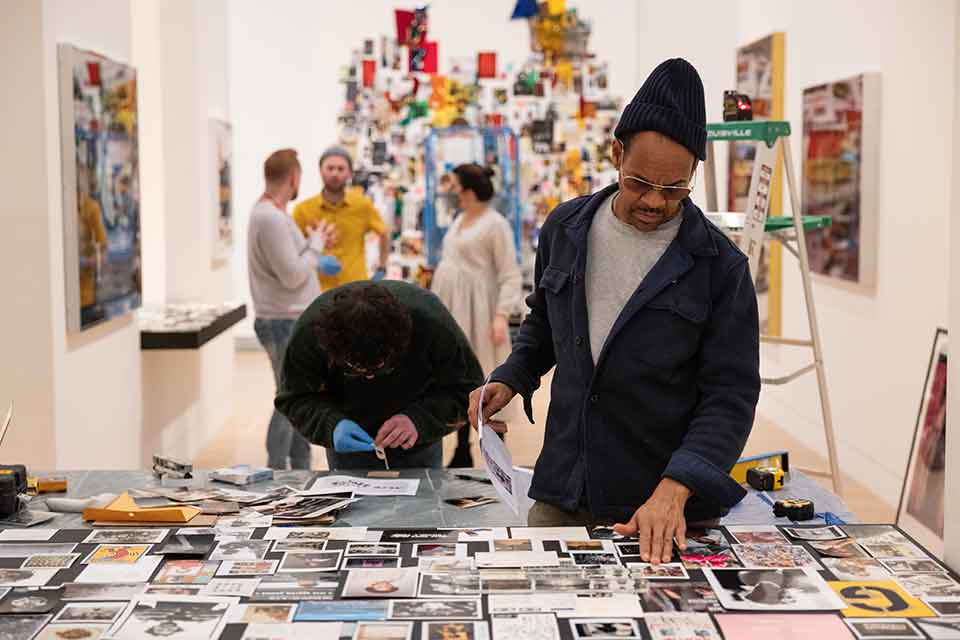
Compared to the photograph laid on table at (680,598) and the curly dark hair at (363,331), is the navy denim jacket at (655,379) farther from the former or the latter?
the curly dark hair at (363,331)

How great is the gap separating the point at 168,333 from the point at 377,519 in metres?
2.91

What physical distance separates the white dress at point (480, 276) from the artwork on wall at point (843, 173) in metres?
1.63

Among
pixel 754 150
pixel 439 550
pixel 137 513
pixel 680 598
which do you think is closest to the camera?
pixel 680 598

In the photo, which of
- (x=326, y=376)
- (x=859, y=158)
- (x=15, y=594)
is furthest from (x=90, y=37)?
(x=859, y=158)

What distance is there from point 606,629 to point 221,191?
6.05m

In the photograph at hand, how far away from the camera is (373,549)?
86.2 inches

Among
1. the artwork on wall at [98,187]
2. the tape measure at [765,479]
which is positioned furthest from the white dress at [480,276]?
the tape measure at [765,479]

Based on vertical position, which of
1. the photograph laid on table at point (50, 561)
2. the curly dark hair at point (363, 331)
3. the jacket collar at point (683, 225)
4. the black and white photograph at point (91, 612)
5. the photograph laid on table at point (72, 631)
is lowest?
the photograph laid on table at point (72, 631)

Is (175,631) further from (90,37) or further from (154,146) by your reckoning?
(154,146)

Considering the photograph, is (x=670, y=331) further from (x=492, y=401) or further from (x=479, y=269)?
(x=479, y=269)

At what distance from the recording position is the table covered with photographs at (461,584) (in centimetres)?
182

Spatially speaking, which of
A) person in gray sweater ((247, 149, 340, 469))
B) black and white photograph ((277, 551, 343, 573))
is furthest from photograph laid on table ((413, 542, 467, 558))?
person in gray sweater ((247, 149, 340, 469))

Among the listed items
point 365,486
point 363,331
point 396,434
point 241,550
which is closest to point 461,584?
point 241,550

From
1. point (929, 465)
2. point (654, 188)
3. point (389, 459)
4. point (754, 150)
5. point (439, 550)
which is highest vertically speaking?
point (754, 150)
